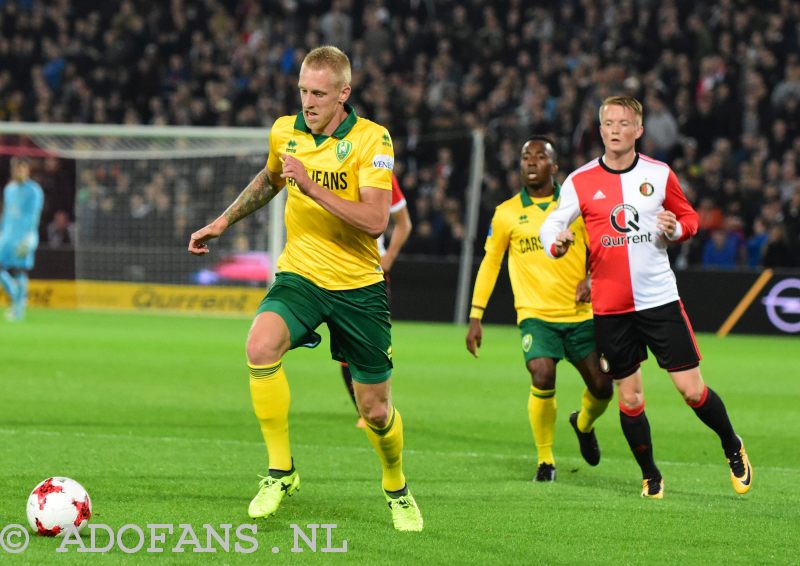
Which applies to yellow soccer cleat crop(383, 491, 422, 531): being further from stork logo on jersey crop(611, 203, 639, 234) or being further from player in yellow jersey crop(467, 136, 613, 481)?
stork logo on jersey crop(611, 203, 639, 234)

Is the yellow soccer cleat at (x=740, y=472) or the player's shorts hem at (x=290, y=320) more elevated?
the player's shorts hem at (x=290, y=320)

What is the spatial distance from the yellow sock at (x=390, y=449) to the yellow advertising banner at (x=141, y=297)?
16.2 meters

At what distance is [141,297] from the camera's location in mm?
23125

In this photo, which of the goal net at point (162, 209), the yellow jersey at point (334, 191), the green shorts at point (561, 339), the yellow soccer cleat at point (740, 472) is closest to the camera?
the yellow jersey at point (334, 191)

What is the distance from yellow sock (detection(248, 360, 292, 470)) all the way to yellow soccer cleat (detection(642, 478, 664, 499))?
215cm

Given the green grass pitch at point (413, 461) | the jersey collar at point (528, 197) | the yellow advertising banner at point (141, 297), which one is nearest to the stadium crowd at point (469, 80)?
the yellow advertising banner at point (141, 297)

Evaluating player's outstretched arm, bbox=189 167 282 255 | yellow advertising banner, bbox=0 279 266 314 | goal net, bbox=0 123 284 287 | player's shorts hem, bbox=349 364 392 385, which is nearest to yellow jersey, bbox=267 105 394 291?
player's outstretched arm, bbox=189 167 282 255

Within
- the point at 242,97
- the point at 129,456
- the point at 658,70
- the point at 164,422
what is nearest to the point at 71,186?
the point at 242,97

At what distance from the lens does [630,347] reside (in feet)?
23.9

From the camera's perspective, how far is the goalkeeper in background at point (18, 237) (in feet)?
66.7

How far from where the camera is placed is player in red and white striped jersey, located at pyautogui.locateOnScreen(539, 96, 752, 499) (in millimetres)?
7137

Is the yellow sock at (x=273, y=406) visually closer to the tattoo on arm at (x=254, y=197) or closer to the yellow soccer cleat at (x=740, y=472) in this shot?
the tattoo on arm at (x=254, y=197)

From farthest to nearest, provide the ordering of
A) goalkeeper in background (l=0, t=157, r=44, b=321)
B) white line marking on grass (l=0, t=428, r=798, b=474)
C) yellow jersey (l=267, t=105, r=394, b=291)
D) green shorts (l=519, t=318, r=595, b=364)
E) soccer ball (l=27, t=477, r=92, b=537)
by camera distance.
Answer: goalkeeper in background (l=0, t=157, r=44, b=321) < white line marking on grass (l=0, t=428, r=798, b=474) < green shorts (l=519, t=318, r=595, b=364) < yellow jersey (l=267, t=105, r=394, b=291) < soccer ball (l=27, t=477, r=92, b=537)

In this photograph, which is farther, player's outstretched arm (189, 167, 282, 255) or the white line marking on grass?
the white line marking on grass
